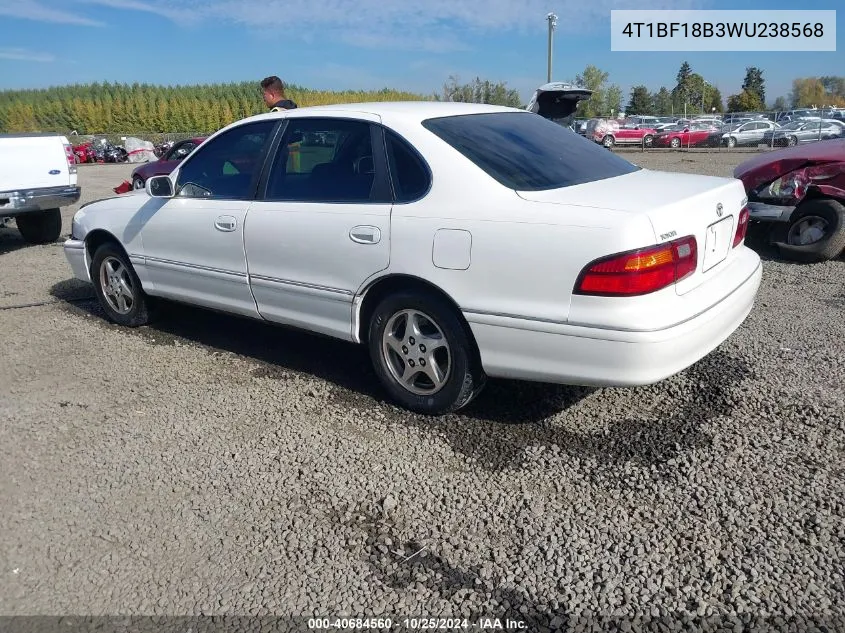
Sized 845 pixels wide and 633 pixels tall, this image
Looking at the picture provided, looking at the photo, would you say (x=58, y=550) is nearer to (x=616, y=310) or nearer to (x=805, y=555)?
(x=616, y=310)

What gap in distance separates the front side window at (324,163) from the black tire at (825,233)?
4.96 meters

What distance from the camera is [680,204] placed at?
3133 mm

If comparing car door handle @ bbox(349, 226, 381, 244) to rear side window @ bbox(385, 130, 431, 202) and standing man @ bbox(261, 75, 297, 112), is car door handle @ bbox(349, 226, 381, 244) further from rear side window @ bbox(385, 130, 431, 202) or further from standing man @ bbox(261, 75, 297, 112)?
standing man @ bbox(261, 75, 297, 112)

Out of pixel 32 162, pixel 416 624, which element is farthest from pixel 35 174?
pixel 416 624

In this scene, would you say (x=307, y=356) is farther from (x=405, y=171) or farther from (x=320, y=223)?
(x=405, y=171)

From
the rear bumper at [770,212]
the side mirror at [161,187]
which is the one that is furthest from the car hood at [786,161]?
the side mirror at [161,187]

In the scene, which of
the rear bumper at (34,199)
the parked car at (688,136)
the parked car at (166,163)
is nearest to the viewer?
the rear bumper at (34,199)

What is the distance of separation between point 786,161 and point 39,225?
9.19 m

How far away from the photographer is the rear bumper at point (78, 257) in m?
5.64

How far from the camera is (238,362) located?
4.66 meters

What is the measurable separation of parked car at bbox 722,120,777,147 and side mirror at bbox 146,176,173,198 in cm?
3341

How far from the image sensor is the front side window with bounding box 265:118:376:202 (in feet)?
12.6

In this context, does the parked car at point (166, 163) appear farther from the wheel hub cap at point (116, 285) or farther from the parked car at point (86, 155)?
the parked car at point (86, 155)

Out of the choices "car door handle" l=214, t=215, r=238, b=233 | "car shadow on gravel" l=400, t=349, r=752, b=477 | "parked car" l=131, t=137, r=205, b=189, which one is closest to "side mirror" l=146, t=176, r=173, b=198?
"car door handle" l=214, t=215, r=238, b=233
